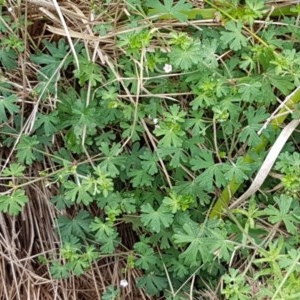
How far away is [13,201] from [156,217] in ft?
1.25

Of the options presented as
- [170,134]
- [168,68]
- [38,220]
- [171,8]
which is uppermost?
[171,8]

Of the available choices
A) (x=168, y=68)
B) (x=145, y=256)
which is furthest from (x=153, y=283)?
(x=168, y=68)

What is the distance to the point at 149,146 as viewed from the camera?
1.74 m

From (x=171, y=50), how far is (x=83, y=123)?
0.99 feet

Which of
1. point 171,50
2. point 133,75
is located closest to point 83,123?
point 133,75

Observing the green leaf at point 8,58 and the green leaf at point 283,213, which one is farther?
the green leaf at point 8,58

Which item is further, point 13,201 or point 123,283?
point 123,283

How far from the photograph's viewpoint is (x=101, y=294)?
182 centimetres

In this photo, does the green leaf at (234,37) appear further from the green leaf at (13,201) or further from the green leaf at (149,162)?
the green leaf at (13,201)

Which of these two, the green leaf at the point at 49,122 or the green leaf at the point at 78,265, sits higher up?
the green leaf at the point at 49,122

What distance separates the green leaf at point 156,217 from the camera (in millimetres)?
1631

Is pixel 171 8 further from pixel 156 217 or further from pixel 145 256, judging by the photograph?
pixel 145 256

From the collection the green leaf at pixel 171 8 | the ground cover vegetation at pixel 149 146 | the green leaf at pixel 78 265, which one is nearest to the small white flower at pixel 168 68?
the ground cover vegetation at pixel 149 146

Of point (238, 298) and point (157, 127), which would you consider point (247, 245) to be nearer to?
point (238, 298)
